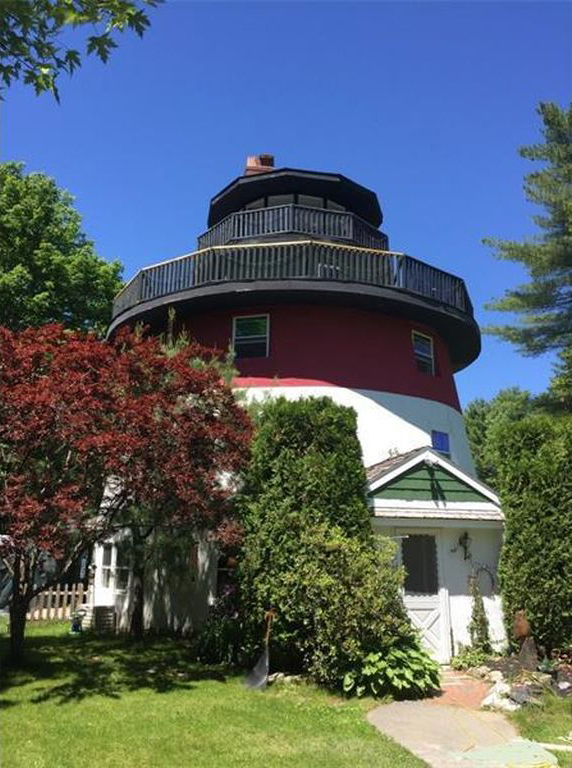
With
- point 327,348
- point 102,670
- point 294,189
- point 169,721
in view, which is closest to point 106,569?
point 102,670

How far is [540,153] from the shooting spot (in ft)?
77.0

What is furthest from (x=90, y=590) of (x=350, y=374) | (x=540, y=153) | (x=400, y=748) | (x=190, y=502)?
(x=540, y=153)

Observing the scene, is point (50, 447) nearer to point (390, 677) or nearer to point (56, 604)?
point (390, 677)

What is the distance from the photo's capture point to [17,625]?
33.2 ft

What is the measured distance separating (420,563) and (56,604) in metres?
10.8

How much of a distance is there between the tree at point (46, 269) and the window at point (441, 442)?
1446 centimetres

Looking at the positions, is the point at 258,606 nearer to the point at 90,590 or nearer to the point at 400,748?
the point at 400,748

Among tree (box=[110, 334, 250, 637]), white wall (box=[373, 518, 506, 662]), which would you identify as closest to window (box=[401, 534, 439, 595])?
white wall (box=[373, 518, 506, 662])

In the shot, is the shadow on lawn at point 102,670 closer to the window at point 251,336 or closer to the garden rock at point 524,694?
the garden rock at point 524,694

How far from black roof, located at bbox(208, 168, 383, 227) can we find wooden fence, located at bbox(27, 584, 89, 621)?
45.3 feet

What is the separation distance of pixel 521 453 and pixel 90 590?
12656 mm

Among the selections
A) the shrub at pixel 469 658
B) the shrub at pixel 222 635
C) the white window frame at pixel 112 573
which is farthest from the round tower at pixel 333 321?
the shrub at pixel 222 635

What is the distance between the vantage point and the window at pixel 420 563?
38.3 feet

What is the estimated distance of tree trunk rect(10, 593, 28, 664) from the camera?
998 cm
